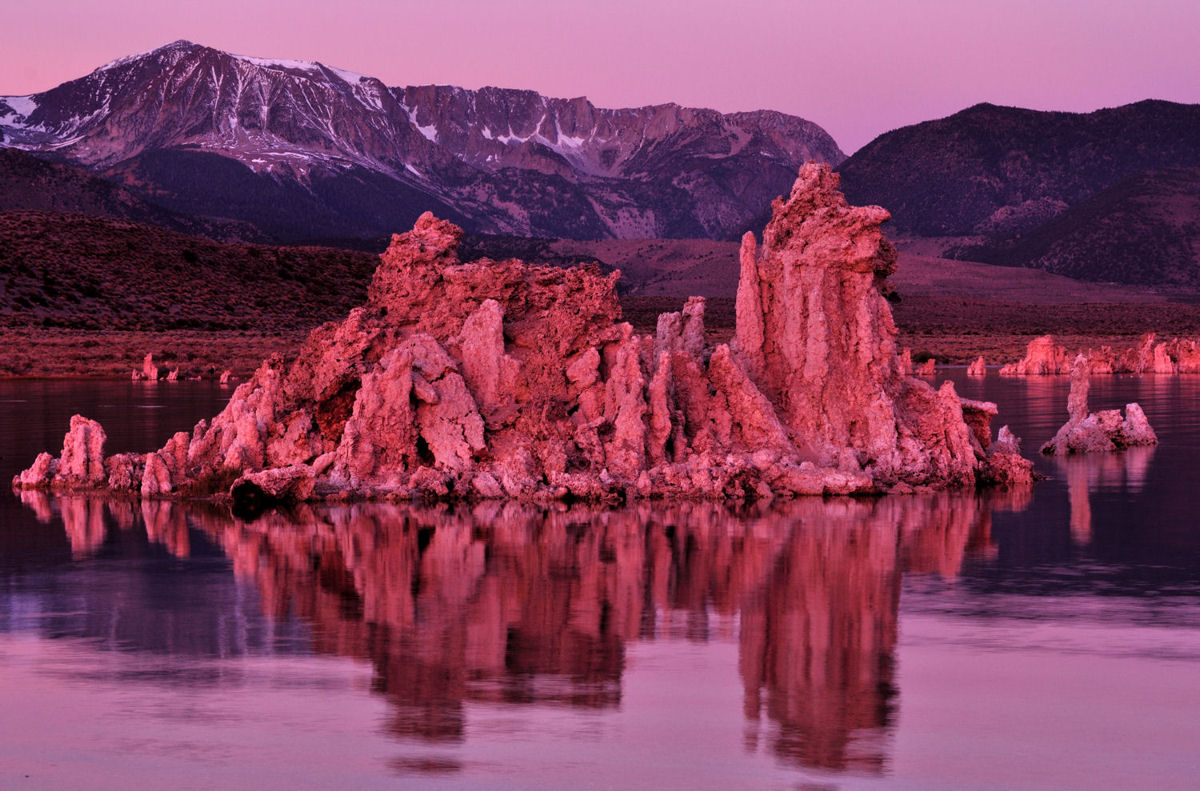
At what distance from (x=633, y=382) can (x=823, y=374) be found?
8.73 ft

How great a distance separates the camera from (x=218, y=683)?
1103 centimetres

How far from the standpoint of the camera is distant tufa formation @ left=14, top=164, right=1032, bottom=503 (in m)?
21.0

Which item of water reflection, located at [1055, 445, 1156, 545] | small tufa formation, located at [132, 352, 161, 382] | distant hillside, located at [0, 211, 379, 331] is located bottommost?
water reflection, located at [1055, 445, 1156, 545]

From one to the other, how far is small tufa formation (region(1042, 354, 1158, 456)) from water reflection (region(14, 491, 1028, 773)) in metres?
6.83

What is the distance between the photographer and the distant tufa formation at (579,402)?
21047mm

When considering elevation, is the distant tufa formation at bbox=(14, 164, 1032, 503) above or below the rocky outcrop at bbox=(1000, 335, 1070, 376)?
below

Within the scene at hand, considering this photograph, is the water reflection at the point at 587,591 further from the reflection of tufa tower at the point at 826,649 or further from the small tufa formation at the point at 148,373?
the small tufa formation at the point at 148,373

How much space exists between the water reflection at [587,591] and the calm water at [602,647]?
47mm

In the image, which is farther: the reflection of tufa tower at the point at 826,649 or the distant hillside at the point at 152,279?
the distant hillside at the point at 152,279

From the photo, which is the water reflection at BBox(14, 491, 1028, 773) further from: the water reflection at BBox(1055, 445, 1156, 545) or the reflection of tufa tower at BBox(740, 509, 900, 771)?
the water reflection at BBox(1055, 445, 1156, 545)

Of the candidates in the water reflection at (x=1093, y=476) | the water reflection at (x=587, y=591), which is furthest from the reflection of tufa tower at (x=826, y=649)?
the water reflection at (x=1093, y=476)

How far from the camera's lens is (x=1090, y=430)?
28859 millimetres

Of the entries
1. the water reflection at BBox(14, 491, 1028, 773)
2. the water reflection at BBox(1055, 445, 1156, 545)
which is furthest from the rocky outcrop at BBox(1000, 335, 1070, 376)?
the water reflection at BBox(14, 491, 1028, 773)

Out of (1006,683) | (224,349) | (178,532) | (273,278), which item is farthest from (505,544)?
(273,278)
